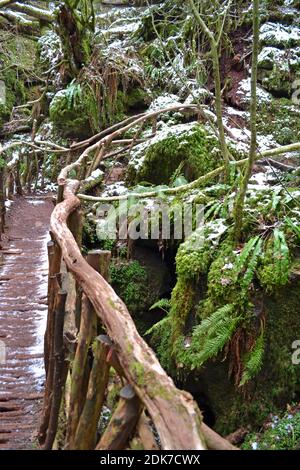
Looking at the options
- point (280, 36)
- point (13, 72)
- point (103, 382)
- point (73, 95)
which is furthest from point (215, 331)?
point (13, 72)

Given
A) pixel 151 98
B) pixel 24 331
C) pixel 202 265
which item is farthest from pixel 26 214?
pixel 202 265

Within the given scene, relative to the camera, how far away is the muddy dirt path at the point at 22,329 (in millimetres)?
3672

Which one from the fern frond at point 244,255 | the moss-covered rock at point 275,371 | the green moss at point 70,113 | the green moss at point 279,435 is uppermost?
the green moss at point 70,113

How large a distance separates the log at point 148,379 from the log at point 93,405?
18 centimetres

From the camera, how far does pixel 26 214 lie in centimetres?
897

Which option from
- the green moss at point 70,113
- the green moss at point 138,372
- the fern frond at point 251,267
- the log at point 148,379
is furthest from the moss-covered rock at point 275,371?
the green moss at point 70,113

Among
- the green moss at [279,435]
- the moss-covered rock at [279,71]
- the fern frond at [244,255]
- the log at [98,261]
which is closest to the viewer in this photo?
the log at [98,261]

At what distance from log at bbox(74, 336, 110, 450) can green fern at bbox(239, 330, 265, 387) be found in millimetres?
1770

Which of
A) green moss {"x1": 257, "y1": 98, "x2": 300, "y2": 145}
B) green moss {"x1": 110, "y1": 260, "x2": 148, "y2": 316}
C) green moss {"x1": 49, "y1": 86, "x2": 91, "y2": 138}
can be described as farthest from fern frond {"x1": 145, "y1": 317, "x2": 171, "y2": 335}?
green moss {"x1": 49, "y1": 86, "x2": 91, "y2": 138}

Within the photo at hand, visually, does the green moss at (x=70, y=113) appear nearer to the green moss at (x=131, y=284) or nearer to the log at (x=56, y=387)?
the green moss at (x=131, y=284)

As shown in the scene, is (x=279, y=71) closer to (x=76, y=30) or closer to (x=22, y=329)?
(x=76, y=30)

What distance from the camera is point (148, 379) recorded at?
1.61 m

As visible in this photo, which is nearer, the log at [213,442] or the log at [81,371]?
the log at [213,442]

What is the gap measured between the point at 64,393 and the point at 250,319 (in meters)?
1.65
